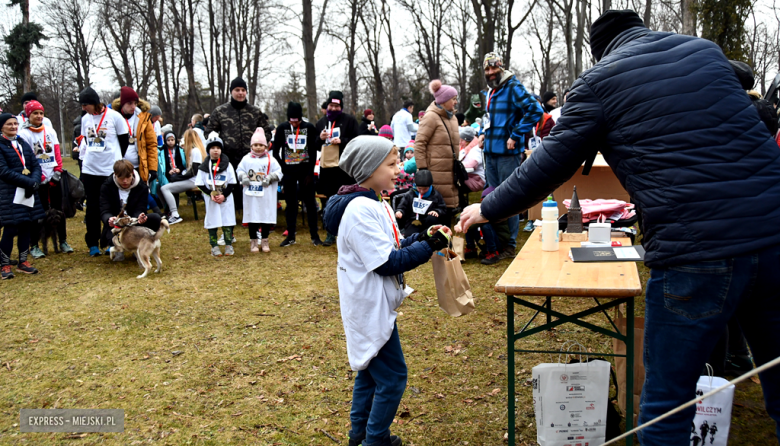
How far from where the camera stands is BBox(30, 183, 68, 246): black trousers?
773 centimetres

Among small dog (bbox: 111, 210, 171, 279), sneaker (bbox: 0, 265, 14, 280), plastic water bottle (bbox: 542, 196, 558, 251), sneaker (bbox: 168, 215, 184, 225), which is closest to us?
plastic water bottle (bbox: 542, 196, 558, 251)

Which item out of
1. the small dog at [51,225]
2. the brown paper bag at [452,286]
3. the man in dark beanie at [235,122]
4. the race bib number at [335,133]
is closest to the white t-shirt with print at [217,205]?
the man in dark beanie at [235,122]

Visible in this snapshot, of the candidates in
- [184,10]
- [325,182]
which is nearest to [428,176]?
[325,182]

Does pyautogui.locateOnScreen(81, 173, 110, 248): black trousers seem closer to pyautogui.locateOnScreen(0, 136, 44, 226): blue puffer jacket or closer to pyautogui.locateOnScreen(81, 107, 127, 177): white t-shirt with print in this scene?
pyautogui.locateOnScreen(81, 107, 127, 177): white t-shirt with print

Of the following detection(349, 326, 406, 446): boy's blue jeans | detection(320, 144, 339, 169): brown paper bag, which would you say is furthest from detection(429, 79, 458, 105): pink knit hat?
detection(349, 326, 406, 446): boy's blue jeans

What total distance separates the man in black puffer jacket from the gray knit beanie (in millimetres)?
987

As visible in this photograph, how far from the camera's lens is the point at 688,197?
181cm

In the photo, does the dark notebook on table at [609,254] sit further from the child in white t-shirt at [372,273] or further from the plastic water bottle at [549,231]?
the child in white t-shirt at [372,273]

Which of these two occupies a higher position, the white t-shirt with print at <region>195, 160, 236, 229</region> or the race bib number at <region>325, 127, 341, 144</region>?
the race bib number at <region>325, 127, 341, 144</region>

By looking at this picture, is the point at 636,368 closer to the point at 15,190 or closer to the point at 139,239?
the point at 139,239

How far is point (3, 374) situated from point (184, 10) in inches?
947

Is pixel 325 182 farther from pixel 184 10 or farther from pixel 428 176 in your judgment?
pixel 184 10

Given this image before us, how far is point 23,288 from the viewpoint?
20.8 ft

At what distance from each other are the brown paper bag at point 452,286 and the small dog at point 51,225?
701 cm
